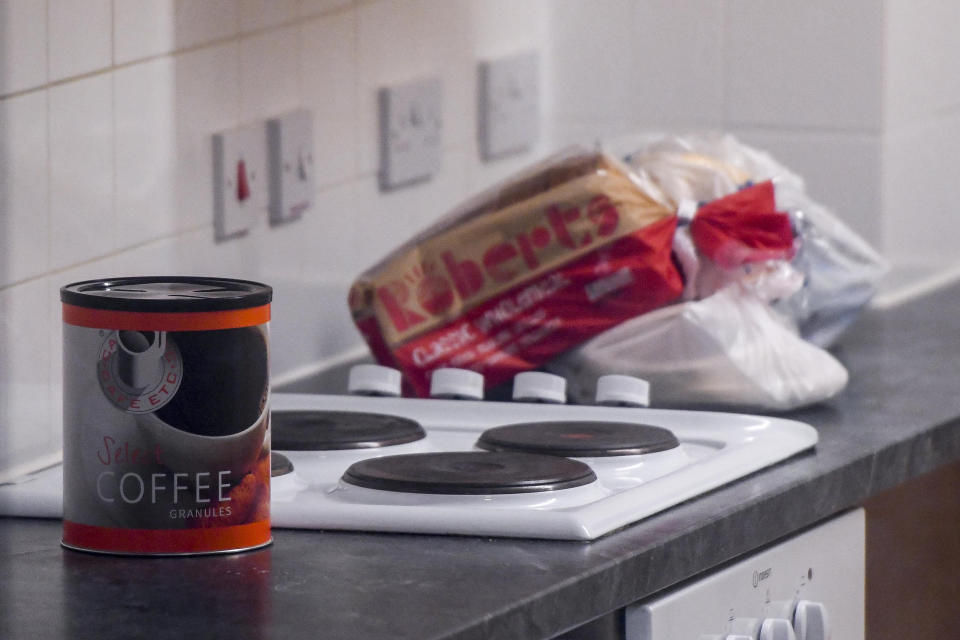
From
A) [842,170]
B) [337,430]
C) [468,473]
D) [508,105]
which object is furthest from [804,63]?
[468,473]

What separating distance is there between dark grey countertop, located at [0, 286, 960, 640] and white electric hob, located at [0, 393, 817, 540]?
1cm

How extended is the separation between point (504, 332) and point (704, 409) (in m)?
0.20

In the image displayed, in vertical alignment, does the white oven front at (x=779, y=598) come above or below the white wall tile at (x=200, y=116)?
below

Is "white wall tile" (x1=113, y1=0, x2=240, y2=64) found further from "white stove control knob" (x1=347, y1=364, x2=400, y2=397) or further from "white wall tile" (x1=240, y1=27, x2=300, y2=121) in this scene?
"white stove control knob" (x1=347, y1=364, x2=400, y2=397)

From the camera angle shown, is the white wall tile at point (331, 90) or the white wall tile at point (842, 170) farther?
the white wall tile at point (842, 170)

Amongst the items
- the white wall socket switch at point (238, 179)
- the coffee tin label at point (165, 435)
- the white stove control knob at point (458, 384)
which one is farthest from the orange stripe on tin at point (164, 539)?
the white wall socket switch at point (238, 179)

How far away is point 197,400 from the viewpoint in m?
1.05

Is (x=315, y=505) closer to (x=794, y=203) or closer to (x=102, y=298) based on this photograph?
(x=102, y=298)

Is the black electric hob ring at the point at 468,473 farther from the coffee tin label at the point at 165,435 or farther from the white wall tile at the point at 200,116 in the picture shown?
the white wall tile at the point at 200,116

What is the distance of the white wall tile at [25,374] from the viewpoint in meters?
1.35

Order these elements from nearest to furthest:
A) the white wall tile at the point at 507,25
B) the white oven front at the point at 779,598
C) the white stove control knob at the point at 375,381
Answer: the white oven front at the point at 779,598 < the white stove control knob at the point at 375,381 < the white wall tile at the point at 507,25

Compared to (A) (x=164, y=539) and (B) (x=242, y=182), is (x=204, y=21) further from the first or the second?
(A) (x=164, y=539)

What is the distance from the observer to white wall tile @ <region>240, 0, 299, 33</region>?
167 cm

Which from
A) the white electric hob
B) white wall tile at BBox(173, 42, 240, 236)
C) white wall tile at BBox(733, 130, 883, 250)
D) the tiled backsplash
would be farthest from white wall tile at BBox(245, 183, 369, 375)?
white wall tile at BBox(733, 130, 883, 250)
